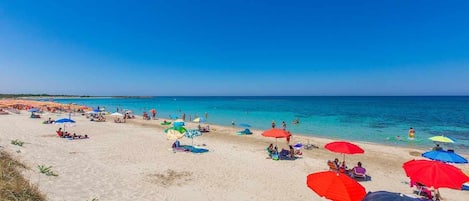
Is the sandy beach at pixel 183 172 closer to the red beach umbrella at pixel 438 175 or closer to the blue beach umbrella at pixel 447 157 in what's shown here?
the blue beach umbrella at pixel 447 157

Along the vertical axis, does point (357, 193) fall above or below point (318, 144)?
above

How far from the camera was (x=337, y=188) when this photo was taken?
6566 millimetres

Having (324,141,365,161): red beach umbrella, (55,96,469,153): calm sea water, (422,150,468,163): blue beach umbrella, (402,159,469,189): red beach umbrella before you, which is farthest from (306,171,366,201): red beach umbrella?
(55,96,469,153): calm sea water

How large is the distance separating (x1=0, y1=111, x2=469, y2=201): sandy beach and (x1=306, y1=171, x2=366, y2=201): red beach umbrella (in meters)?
3.37

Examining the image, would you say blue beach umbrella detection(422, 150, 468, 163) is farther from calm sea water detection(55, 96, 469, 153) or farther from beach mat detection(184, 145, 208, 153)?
calm sea water detection(55, 96, 469, 153)

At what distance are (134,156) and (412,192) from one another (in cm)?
1295

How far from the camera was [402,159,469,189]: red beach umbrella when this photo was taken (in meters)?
7.59

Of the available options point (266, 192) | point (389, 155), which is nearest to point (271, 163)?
point (266, 192)

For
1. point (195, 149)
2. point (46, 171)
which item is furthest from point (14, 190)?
point (195, 149)

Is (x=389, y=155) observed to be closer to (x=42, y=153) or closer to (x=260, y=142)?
(x=260, y=142)

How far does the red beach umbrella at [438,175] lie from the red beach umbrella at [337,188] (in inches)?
99.6

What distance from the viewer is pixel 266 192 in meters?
10.5

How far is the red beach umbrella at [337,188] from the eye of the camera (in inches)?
252

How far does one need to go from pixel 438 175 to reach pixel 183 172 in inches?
363
